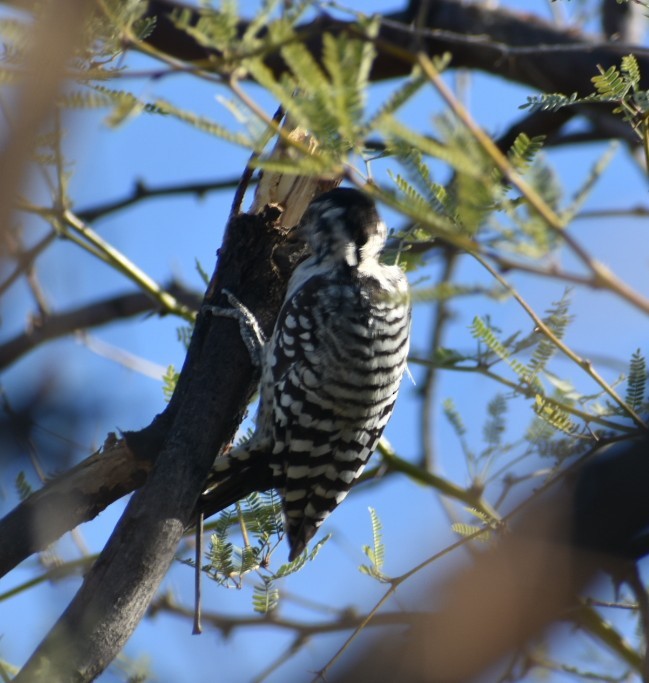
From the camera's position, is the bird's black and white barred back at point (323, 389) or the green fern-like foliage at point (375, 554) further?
the bird's black and white barred back at point (323, 389)

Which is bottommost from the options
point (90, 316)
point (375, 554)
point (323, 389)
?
point (375, 554)

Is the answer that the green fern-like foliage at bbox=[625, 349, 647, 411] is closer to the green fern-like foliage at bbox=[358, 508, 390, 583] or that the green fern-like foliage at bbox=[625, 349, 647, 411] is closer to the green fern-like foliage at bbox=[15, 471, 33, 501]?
the green fern-like foliage at bbox=[358, 508, 390, 583]

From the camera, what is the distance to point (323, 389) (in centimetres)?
402

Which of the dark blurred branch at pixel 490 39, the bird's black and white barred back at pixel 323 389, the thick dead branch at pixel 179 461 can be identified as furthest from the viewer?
Answer: the dark blurred branch at pixel 490 39

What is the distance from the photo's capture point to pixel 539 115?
602 centimetres

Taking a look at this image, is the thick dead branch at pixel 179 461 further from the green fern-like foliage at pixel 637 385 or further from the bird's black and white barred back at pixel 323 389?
the green fern-like foliage at pixel 637 385

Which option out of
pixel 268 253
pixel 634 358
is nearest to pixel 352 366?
pixel 268 253

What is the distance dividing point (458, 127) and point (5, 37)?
1035mm

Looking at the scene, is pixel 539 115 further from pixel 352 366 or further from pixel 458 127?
pixel 458 127

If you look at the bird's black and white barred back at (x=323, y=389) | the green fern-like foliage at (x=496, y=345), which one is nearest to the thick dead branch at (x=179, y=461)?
the bird's black and white barred back at (x=323, y=389)

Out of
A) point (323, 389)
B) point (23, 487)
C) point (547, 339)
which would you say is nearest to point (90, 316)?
point (323, 389)

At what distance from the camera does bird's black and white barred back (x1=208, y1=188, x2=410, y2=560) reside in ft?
12.9

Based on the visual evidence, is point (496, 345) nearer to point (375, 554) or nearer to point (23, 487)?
point (375, 554)

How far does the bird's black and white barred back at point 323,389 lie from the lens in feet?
12.9
